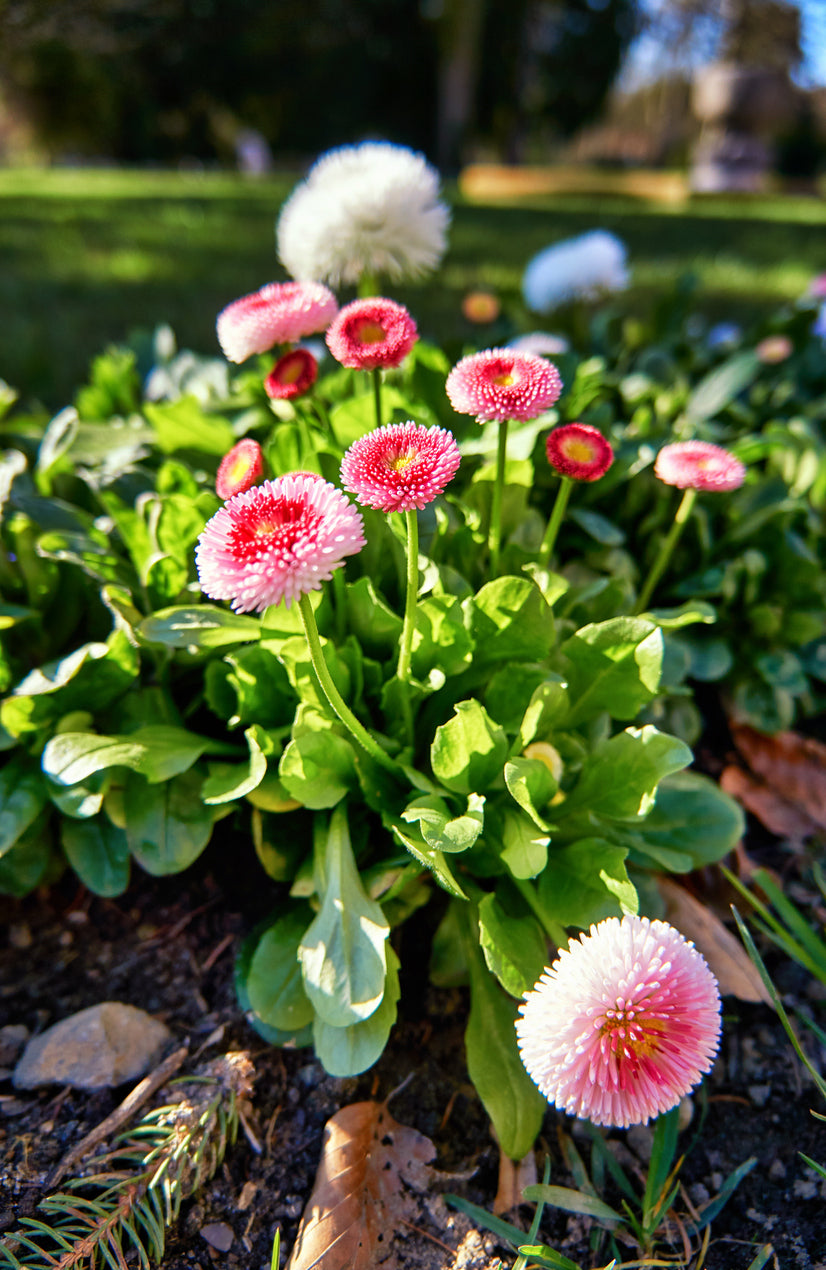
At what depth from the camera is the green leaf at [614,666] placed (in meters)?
1.30

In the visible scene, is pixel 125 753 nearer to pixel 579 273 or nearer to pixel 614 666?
pixel 614 666

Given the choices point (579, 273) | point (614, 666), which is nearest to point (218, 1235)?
point (614, 666)

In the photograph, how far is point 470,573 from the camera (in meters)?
1.53

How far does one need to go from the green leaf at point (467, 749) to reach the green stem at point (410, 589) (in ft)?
0.33

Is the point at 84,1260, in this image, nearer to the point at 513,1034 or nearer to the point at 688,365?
the point at 513,1034

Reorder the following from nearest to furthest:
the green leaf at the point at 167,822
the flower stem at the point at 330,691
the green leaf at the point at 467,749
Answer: the flower stem at the point at 330,691 → the green leaf at the point at 467,749 → the green leaf at the point at 167,822

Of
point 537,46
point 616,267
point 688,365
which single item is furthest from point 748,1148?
point 537,46

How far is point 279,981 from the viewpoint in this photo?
4.19 ft

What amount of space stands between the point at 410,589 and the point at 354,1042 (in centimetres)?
61

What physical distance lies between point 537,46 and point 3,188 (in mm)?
16223

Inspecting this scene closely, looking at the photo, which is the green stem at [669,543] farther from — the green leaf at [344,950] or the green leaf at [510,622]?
the green leaf at [344,950]

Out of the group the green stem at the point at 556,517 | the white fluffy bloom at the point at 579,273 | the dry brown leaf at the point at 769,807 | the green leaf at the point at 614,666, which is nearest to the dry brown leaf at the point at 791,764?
the dry brown leaf at the point at 769,807

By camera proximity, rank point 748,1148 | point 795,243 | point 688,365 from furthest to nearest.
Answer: point 795,243 → point 688,365 → point 748,1148

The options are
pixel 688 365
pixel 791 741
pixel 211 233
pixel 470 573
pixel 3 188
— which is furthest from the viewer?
pixel 3 188
